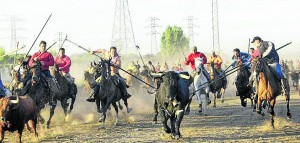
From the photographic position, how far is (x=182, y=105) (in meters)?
13.4

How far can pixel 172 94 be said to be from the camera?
12.6 meters

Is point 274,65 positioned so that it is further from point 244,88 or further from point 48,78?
point 48,78

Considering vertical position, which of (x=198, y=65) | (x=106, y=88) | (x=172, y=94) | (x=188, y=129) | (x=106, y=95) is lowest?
(x=188, y=129)

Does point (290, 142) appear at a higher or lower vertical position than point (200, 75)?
lower

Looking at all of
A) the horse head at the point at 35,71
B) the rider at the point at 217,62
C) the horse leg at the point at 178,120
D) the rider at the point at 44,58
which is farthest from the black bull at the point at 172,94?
the rider at the point at 217,62

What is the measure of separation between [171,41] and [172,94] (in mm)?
107815

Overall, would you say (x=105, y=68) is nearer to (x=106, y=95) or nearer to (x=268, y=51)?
(x=106, y=95)

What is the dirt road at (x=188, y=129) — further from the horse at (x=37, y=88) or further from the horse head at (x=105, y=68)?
the horse head at (x=105, y=68)

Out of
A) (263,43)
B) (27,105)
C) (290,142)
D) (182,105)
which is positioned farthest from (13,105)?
(263,43)

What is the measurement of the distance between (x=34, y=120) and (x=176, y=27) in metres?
109

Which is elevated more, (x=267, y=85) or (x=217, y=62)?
(x=217, y=62)

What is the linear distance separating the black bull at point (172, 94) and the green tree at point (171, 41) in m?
104

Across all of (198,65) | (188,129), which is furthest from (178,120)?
(198,65)

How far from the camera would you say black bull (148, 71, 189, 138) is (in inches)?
499
